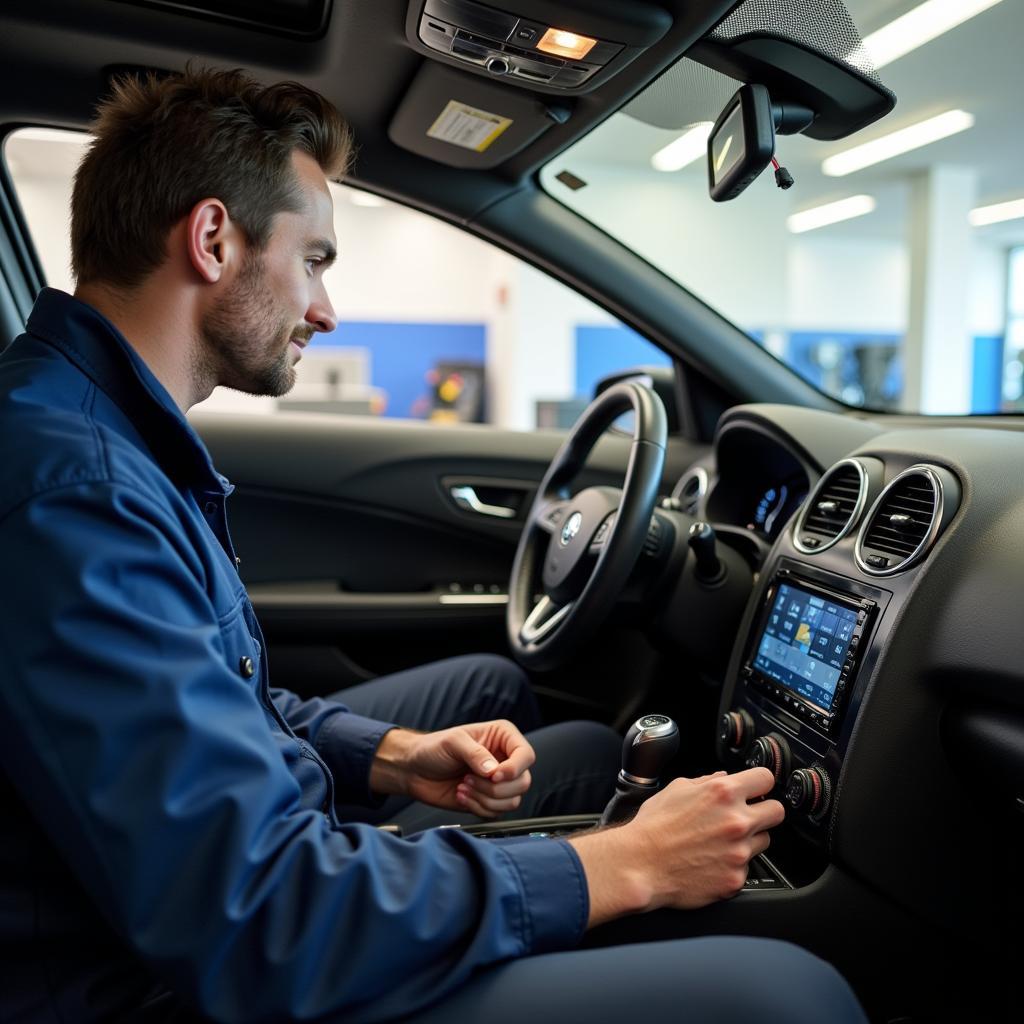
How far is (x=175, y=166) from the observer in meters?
0.97

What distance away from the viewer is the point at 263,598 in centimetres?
202

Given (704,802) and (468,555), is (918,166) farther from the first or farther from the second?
(704,802)

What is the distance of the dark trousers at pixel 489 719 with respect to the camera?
4.33 ft

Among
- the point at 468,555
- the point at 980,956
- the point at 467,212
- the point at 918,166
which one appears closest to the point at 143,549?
the point at 980,956

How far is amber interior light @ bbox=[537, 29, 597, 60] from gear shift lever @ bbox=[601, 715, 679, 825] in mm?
918

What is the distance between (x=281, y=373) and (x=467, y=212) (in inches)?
35.8

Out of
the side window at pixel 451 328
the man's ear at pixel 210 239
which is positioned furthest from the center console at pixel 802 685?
the side window at pixel 451 328

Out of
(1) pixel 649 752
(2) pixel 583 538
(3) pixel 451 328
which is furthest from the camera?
(3) pixel 451 328

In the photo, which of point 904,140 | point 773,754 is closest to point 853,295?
point 904,140

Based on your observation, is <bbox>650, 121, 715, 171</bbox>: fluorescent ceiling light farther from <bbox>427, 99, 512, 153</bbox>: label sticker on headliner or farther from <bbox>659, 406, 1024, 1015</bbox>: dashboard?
<bbox>659, 406, 1024, 1015</bbox>: dashboard

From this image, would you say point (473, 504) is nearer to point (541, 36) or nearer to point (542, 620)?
point (542, 620)

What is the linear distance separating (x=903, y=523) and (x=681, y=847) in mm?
531

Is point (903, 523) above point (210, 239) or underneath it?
underneath

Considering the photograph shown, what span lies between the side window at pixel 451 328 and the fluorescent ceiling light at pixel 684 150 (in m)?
7.17
